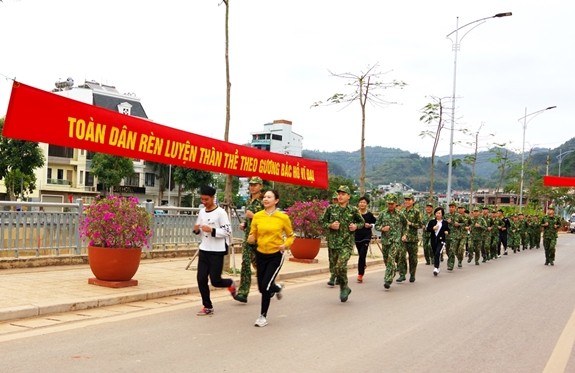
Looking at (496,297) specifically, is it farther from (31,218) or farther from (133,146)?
(31,218)

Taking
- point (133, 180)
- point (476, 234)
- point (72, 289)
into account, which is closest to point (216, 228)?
point (72, 289)

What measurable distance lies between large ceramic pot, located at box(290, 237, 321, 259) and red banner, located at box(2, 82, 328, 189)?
183cm

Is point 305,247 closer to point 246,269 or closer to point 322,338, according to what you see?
point 246,269

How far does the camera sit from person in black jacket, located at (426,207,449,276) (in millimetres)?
16328

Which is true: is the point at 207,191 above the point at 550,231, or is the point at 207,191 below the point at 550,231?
above

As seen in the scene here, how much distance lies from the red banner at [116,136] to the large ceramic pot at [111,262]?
1718 millimetres

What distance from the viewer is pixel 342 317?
908 cm

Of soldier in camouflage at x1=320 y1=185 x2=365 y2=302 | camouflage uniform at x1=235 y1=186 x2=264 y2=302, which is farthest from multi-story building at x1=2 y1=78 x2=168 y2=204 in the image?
camouflage uniform at x1=235 y1=186 x2=264 y2=302

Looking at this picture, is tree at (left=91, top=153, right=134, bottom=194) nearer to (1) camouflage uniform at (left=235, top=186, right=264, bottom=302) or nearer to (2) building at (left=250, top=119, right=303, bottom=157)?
(1) camouflage uniform at (left=235, top=186, right=264, bottom=302)

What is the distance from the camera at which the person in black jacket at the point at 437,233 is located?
16.3 meters

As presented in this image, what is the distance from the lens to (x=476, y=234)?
2094 centimetres

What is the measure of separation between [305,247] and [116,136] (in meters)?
7.23

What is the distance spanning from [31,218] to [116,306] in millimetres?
3913

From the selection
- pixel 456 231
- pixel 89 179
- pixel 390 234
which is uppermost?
pixel 89 179
